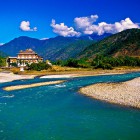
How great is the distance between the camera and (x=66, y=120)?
3875cm

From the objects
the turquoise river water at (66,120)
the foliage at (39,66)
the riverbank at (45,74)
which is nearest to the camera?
the turquoise river water at (66,120)

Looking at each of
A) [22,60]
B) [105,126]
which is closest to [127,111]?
[105,126]

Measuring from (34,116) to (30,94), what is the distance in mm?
20892

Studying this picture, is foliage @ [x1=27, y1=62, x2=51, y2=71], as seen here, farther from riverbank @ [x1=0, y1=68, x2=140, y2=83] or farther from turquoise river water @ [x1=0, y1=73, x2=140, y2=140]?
turquoise river water @ [x1=0, y1=73, x2=140, y2=140]

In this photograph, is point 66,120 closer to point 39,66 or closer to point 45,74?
point 45,74

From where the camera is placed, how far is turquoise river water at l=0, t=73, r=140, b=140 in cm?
3231

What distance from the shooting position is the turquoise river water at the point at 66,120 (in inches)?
1272

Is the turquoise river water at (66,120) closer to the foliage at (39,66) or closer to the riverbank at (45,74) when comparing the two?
the riverbank at (45,74)

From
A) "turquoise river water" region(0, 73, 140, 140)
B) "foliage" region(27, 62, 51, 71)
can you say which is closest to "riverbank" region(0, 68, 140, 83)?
"foliage" region(27, 62, 51, 71)

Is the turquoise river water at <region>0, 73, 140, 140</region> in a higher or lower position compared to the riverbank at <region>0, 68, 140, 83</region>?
lower

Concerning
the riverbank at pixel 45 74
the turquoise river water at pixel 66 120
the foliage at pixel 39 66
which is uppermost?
the foliage at pixel 39 66

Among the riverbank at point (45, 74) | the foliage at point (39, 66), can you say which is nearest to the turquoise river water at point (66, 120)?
the riverbank at point (45, 74)

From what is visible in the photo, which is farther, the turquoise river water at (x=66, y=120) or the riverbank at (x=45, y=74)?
the riverbank at (x=45, y=74)

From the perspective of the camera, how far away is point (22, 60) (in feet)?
618
